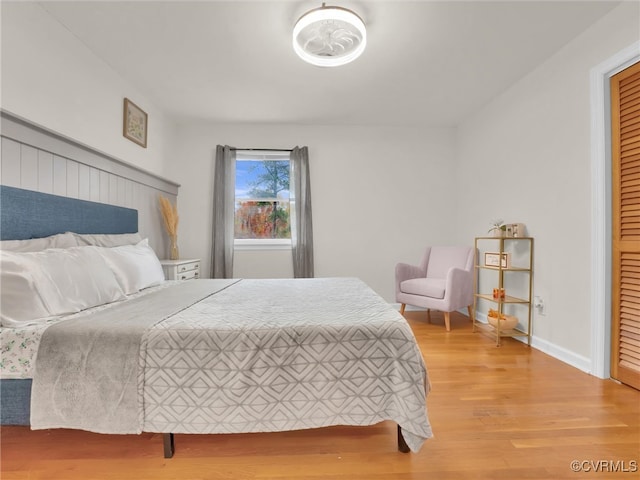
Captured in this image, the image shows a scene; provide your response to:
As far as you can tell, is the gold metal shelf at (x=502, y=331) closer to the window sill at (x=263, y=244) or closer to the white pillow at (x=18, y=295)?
the window sill at (x=263, y=244)

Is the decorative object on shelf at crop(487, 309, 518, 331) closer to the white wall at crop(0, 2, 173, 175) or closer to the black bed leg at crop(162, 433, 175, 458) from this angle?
the black bed leg at crop(162, 433, 175, 458)

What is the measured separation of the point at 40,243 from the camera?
1915 mm

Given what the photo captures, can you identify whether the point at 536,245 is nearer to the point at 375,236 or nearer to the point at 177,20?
the point at 375,236

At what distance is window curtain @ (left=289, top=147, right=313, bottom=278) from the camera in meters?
4.22

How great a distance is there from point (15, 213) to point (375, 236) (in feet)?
12.0

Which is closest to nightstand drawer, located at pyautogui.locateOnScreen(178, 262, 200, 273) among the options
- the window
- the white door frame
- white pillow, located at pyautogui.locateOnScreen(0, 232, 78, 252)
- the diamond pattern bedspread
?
the window

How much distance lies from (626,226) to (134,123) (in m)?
4.23

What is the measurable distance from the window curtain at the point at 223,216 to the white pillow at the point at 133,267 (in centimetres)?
145

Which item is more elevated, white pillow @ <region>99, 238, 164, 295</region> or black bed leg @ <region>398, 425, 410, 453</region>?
white pillow @ <region>99, 238, 164, 295</region>

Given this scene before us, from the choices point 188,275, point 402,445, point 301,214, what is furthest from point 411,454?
point 301,214

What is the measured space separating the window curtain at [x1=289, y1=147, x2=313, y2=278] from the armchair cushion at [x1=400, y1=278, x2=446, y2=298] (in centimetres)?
124

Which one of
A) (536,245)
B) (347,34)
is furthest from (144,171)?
(536,245)

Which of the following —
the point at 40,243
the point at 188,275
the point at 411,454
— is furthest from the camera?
the point at 188,275

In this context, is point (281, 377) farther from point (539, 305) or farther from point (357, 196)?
point (357, 196)
